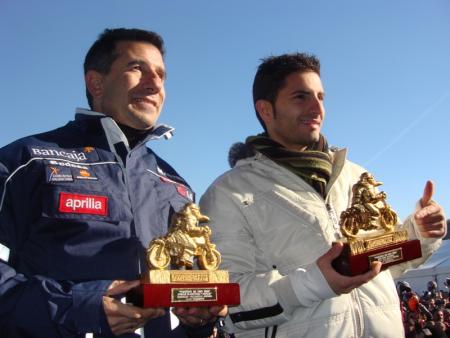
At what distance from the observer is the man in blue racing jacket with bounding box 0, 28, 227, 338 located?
6.44ft

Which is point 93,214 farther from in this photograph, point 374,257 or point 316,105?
point 316,105

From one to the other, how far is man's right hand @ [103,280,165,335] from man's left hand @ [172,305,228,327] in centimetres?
27

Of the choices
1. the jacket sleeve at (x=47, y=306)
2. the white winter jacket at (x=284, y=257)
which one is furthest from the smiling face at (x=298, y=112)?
the jacket sleeve at (x=47, y=306)

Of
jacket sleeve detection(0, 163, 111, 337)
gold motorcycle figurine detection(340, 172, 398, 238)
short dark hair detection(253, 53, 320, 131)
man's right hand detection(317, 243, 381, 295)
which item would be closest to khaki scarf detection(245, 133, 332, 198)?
gold motorcycle figurine detection(340, 172, 398, 238)

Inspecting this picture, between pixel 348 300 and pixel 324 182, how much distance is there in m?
0.83

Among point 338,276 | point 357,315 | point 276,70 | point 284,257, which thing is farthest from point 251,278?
point 276,70

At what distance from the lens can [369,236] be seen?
9.18ft

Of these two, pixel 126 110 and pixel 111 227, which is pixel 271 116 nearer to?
pixel 126 110

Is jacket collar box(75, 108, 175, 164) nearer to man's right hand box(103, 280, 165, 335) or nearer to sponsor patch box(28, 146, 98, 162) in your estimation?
sponsor patch box(28, 146, 98, 162)

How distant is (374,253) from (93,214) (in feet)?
5.46

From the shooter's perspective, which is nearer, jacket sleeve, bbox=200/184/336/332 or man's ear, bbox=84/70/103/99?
jacket sleeve, bbox=200/184/336/332

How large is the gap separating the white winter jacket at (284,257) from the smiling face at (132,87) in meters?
0.71

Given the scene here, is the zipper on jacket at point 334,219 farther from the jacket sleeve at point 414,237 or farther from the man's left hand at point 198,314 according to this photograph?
the man's left hand at point 198,314

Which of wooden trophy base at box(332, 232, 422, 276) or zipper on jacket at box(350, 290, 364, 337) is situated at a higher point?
wooden trophy base at box(332, 232, 422, 276)
